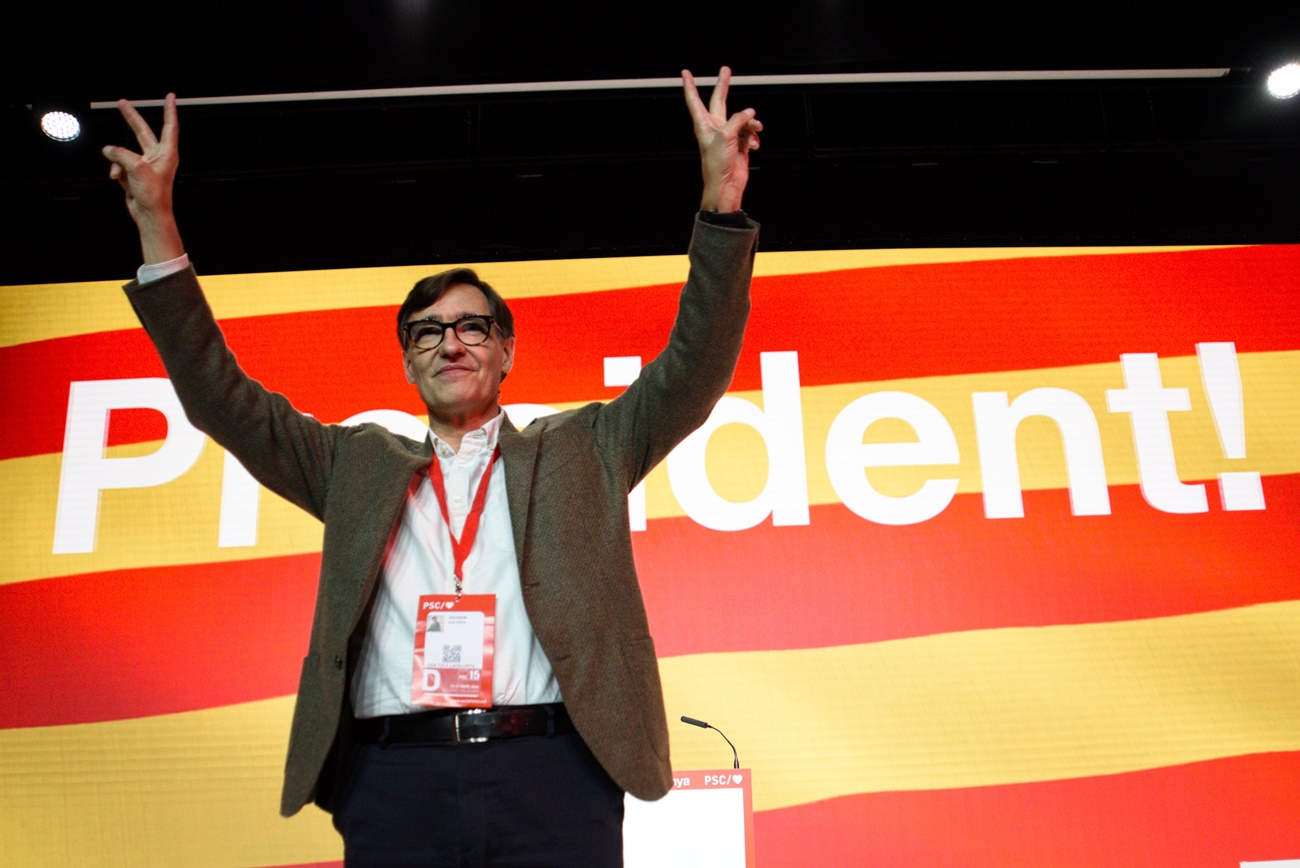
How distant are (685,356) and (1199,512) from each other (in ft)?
8.10

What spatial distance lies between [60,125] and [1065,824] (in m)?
3.76

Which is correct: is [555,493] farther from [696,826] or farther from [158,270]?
[696,826]

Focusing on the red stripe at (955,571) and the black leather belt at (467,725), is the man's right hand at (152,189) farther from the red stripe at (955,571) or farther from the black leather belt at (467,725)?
the red stripe at (955,571)

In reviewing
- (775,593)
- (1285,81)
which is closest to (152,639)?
(775,593)

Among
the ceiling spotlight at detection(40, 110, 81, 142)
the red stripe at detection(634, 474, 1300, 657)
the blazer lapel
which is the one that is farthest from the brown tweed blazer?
the ceiling spotlight at detection(40, 110, 81, 142)

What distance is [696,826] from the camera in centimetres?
254

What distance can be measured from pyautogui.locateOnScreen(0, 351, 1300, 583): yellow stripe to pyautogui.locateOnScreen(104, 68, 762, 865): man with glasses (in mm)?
1783

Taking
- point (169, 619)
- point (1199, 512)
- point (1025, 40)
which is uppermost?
point (1025, 40)

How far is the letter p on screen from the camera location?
3.25 metres

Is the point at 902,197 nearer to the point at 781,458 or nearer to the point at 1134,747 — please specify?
the point at 781,458

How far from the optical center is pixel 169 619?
315 cm

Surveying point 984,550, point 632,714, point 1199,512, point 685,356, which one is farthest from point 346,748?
point 1199,512

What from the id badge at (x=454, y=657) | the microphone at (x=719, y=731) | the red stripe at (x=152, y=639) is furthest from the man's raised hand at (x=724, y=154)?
the red stripe at (x=152, y=639)

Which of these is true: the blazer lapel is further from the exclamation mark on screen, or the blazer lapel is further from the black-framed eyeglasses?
the exclamation mark on screen
